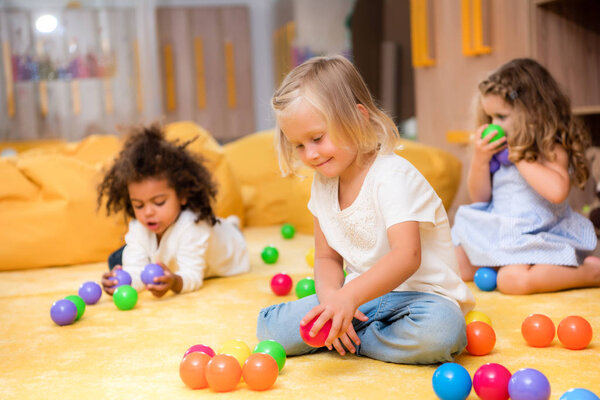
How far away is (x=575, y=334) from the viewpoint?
4.09ft

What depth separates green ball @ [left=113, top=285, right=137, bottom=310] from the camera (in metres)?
1.73

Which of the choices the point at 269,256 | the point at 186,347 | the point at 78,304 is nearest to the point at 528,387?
the point at 186,347

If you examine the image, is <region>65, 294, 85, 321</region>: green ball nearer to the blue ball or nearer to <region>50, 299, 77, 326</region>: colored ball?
<region>50, 299, 77, 326</region>: colored ball

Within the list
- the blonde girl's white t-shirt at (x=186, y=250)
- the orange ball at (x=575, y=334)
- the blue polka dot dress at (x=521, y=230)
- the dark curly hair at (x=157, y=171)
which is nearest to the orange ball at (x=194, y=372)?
the orange ball at (x=575, y=334)

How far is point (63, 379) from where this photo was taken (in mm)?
1220

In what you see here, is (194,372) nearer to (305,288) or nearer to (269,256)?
(305,288)

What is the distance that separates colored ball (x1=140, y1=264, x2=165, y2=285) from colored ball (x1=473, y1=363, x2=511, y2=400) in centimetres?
108

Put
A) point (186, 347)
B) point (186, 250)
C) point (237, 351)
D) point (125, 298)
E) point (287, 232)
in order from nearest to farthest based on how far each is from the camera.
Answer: point (237, 351)
point (186, 347)
point (125, 298)
point (186, 250)
point (287, 232)

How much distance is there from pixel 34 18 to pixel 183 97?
1153 millimetres

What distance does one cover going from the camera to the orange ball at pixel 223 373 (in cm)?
110

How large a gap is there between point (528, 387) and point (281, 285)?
935mm

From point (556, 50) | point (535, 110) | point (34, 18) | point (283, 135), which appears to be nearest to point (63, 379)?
point (283, 135)

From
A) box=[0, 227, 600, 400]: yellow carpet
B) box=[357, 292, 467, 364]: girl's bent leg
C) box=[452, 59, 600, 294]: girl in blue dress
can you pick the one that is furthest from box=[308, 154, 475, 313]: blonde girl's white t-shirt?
box=[452, 59, 600, 294]: girl in blue dress

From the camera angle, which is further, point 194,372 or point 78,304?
point 78,304
